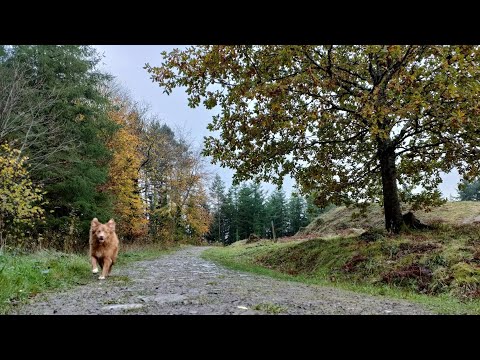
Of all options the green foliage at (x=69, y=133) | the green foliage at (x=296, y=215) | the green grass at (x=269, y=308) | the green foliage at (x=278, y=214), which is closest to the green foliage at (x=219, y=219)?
the green foliage at (x=278, y=214)

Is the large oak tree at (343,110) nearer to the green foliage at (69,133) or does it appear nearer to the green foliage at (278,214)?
the green foliage at (69,133)

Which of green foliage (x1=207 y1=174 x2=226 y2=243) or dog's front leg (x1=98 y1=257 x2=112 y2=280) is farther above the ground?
green foliage (x1=207 y1=174 x2=226 y2=243)

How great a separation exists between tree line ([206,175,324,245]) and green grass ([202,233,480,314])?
140 ft

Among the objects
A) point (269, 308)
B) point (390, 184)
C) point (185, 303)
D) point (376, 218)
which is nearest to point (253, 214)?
Result: point (376, 218)

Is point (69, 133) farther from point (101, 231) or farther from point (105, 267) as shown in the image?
point (105, 267)

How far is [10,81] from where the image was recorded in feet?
46.0

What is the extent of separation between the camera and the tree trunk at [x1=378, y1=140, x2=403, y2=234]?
1110 centimetres

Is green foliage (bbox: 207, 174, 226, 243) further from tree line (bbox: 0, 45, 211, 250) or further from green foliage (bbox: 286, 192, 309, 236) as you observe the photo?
tree line (bbox: 0, 45, 211, 250)

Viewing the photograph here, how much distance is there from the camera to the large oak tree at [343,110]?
8.47 m

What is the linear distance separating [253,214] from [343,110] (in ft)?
152

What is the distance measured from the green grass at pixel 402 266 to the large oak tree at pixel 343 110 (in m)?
1.48

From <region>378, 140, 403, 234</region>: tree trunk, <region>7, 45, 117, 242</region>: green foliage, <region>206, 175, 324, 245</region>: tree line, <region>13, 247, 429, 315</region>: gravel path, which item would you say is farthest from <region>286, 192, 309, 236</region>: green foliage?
<region>13, 247, 429, 315</region>: gravel path
